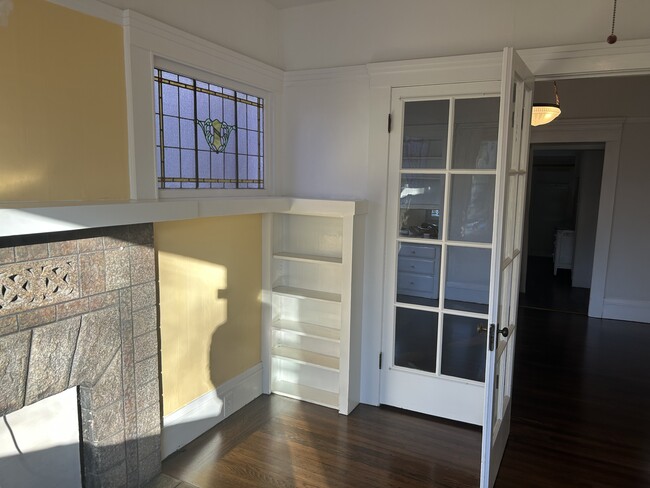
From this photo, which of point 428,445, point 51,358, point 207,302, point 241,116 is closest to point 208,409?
point 207,302

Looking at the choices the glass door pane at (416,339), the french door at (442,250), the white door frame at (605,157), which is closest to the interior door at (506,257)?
the french door at (442,250)

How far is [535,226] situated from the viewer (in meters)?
11.1

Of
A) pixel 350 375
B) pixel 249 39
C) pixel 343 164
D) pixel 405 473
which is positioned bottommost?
pixel 405 473

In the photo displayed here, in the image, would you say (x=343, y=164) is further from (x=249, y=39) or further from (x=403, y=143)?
(x=249, y=39)

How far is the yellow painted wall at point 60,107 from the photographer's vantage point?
6.21ft

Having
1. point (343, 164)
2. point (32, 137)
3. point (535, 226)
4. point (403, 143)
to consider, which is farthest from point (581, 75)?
point (535, 226)

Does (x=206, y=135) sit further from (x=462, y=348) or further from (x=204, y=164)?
(x=462, y=348)

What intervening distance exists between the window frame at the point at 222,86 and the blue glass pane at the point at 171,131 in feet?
0.41

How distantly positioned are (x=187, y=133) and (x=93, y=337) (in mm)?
1292

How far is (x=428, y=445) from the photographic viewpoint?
3.04m

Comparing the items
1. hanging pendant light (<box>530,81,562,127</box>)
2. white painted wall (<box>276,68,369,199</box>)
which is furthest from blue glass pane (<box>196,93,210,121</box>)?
hanging pendant light (<box>530,81,562,127</box>)

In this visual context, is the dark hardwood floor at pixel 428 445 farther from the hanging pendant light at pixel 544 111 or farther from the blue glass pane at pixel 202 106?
the hanging pendant light at pixel 544 111

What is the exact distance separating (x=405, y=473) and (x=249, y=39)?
2938 mm

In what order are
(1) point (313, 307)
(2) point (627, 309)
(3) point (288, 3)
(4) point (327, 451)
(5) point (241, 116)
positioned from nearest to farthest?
(4) point (327, 451)
(5) point (241, 116)
(3) point (288, 3)
(1) point (313, 307)
(2) point (627, 309)
